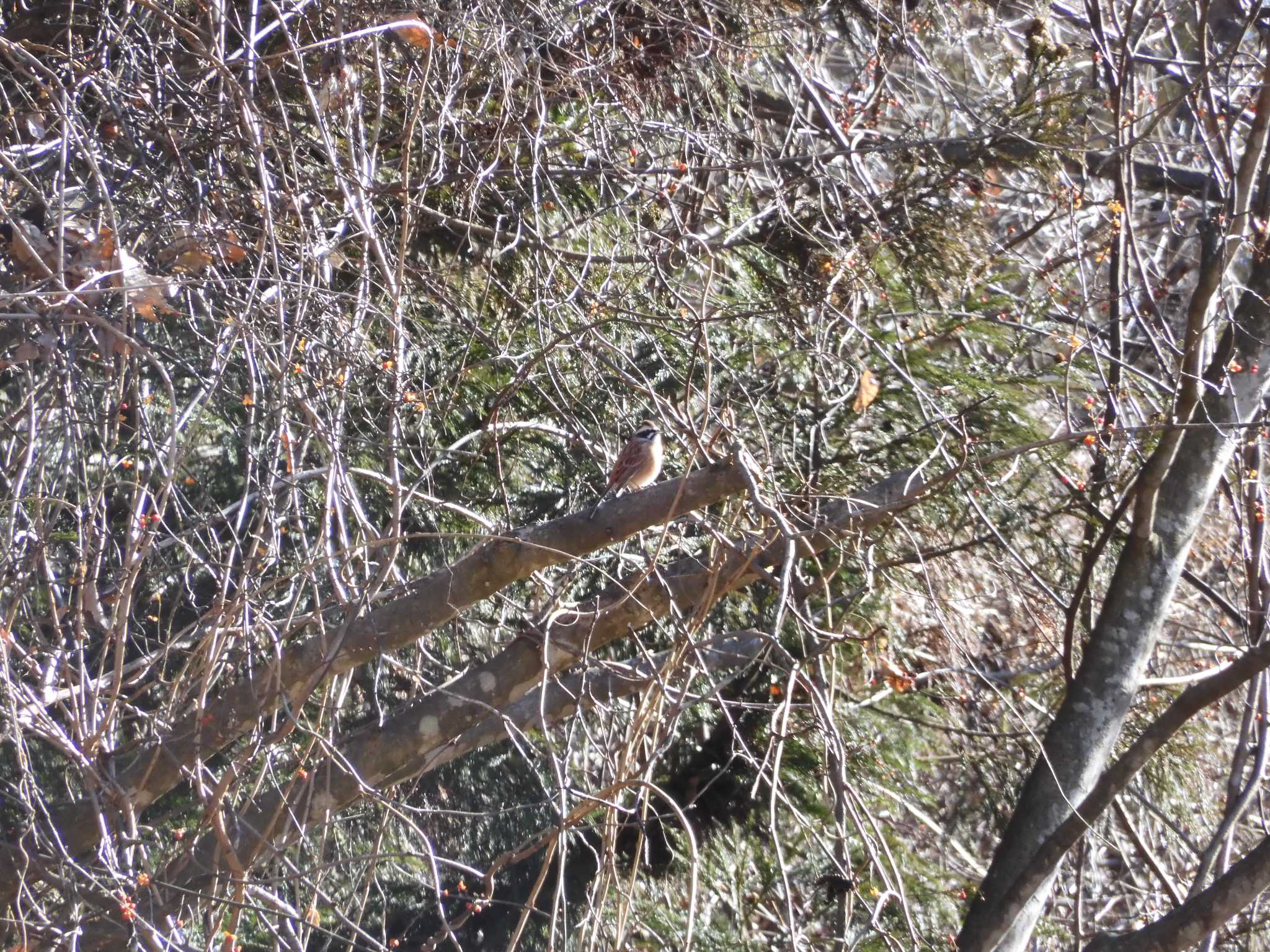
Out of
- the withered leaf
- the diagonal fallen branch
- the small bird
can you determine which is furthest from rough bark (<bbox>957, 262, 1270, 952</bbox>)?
the diagonal fallen branch

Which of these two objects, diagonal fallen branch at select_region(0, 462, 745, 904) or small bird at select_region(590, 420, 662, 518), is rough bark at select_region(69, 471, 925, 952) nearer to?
diagonal fallen branch at select_region(0, 462, 745, 904)

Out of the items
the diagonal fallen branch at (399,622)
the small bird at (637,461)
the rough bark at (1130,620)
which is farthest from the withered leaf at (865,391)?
the diagonal fallen branch at (399,622)

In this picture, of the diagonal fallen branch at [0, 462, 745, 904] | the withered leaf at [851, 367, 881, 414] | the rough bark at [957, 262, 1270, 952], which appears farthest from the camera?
the withered leaf at [851, 367, 881, 414]

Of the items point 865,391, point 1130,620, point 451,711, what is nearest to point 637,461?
point 865,391

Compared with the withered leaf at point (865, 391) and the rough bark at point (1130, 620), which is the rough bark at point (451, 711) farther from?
the rough bark at point (1130, 620)

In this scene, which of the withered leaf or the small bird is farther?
the withered leaf

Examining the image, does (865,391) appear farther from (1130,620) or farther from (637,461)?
(1130,620)

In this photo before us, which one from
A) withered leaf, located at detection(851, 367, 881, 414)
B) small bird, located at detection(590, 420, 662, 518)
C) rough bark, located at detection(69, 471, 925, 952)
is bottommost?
rough bark, located at detection(69, 471, 925, 952)

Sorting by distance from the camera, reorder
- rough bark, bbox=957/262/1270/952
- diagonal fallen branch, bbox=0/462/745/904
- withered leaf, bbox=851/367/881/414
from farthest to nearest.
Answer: withered leaf, bbox=851/367/881/414, rough bark, bbox=957/262/1270/952, diagonal fallen branch, bbox=0/462/745/904

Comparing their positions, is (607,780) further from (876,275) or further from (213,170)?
(876,275)

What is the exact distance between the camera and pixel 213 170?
3.41 metres

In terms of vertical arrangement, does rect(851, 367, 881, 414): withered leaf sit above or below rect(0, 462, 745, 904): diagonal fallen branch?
above

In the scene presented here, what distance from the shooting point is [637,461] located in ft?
13.5

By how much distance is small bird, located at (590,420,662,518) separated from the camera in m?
4.04
